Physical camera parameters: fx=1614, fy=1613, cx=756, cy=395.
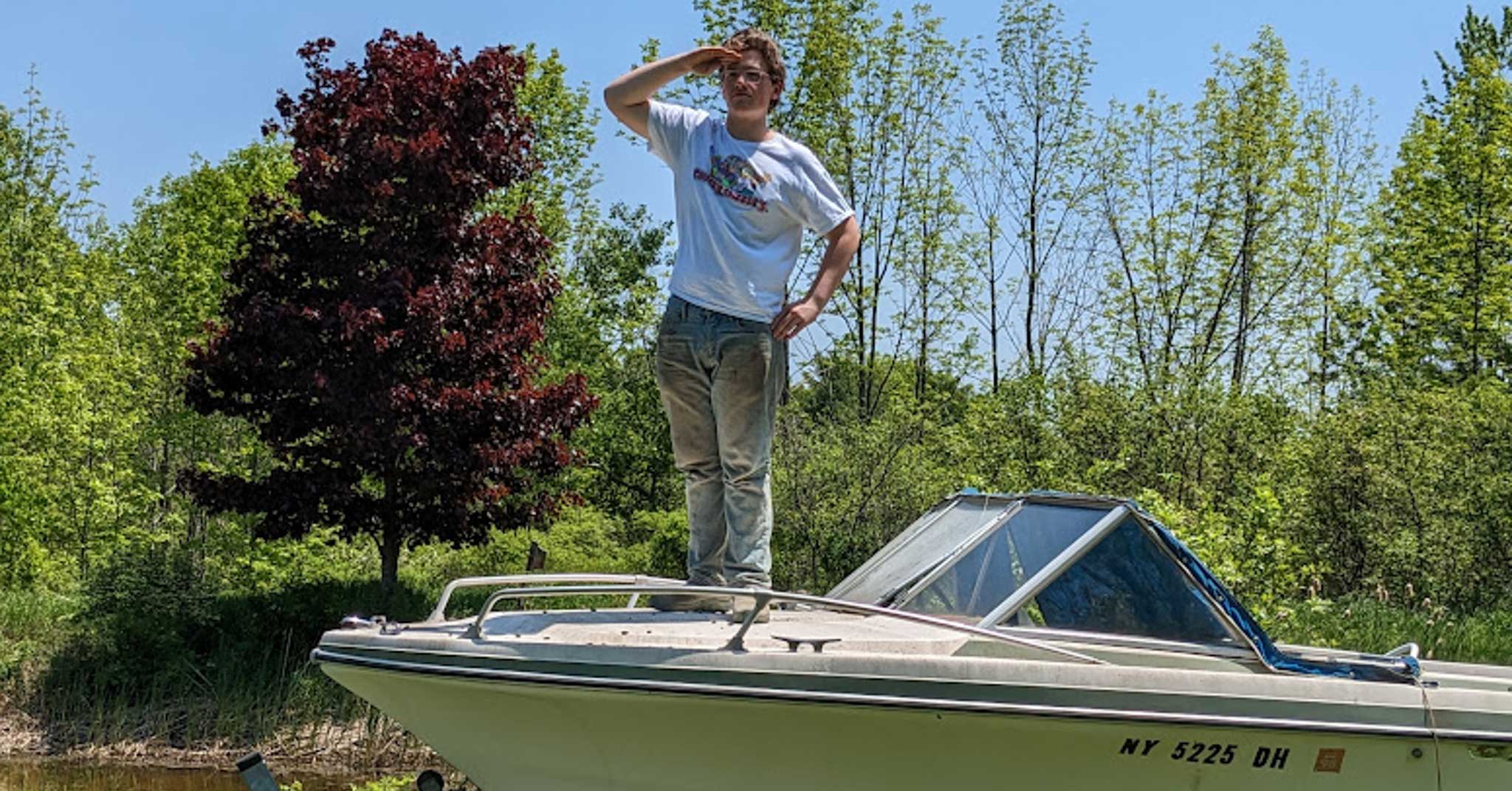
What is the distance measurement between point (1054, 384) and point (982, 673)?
44.7 ft

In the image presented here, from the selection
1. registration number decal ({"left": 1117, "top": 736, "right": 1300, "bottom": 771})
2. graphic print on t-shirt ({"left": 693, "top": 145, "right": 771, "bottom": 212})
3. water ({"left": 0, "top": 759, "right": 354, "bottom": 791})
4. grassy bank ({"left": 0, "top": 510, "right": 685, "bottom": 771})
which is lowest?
water ({"left": 0, "top": 759, "right": 354, "bottom": 791})

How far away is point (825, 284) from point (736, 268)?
1.20 ft

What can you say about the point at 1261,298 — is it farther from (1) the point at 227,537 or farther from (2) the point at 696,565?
(2) the point at 696,565

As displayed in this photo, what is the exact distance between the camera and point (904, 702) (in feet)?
16.9

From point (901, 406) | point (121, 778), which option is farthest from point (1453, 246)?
point (121, 778)

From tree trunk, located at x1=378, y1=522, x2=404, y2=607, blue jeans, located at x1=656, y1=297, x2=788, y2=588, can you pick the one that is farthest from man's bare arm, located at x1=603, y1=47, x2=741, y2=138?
tree trunk, located at x1=378, y1=522, x2=404, y2=607

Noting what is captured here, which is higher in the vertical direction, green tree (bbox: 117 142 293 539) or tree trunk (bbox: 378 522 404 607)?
green tree (bbox: 117 142 293 539)

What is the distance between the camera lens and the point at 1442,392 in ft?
68.1

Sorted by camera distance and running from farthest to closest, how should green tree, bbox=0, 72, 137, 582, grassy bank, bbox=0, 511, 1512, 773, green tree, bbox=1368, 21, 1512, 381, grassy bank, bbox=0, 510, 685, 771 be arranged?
green tree, bbox=1368, 21, 1512, 381, green tree, bbox=0, 72, 137, 582, grassy bank, bbox=0, 510, 685, 771, grassy bank, bbox=0, 511, 1512, 773

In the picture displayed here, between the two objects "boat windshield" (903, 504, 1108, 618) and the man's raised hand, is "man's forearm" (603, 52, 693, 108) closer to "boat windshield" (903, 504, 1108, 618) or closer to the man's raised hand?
the man's raised hand

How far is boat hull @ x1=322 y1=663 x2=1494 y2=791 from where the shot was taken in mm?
5258

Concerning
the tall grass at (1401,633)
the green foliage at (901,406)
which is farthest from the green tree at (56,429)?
the tall grass at (1401,633)

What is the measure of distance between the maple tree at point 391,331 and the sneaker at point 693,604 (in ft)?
31.9

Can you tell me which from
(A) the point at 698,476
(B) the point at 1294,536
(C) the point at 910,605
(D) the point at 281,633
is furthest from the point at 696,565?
(B) the point at 1294,536
